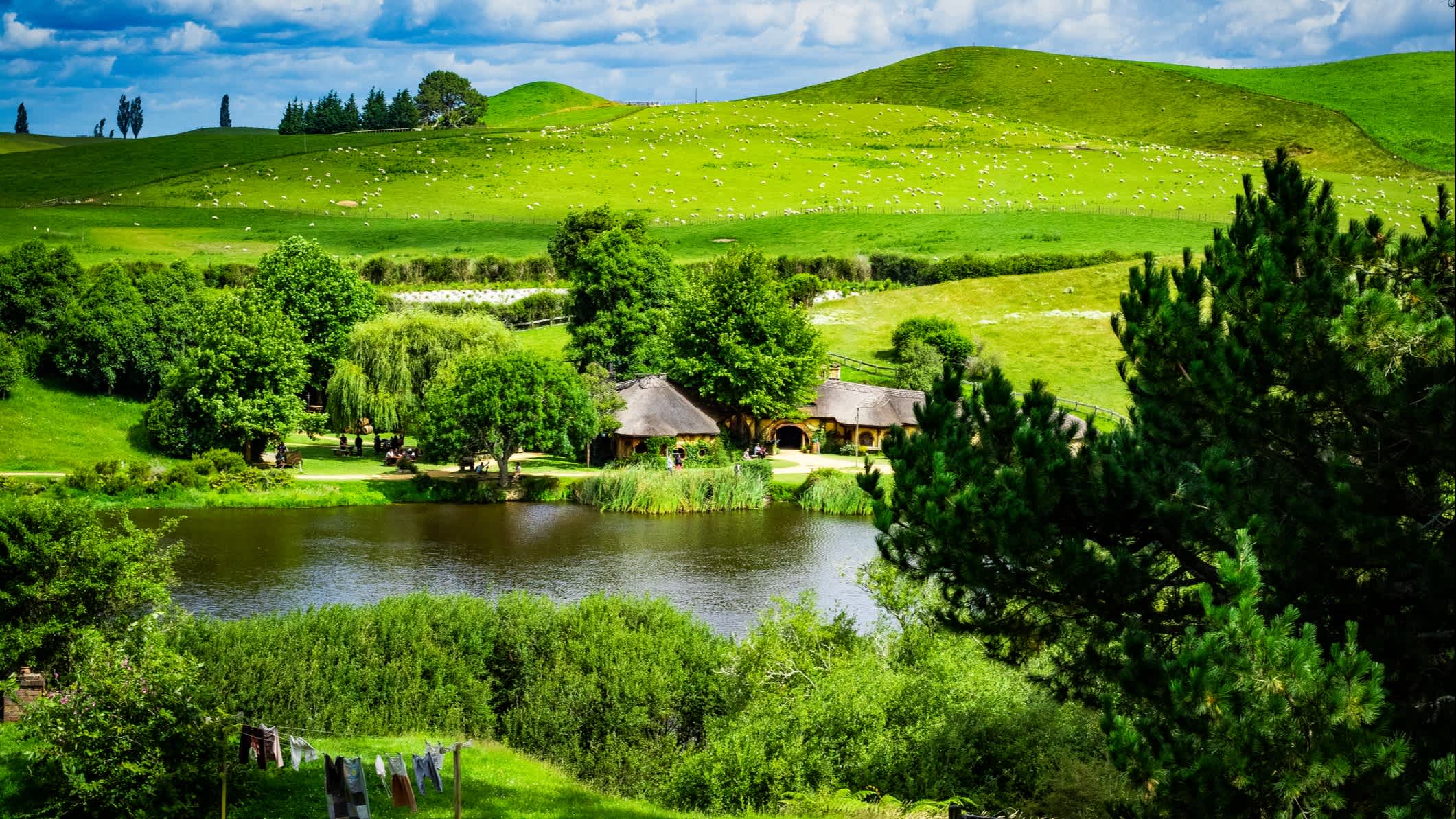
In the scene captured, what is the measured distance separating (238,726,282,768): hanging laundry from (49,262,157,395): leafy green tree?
115ft

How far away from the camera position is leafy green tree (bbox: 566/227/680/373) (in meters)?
54.3

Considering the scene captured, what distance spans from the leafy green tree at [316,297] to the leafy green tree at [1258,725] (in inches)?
1748

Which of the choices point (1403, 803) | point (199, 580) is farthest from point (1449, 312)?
point (199, 580)

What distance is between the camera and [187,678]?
49.9 ft

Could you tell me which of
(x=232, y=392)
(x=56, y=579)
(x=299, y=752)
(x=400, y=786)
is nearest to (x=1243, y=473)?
(x=400, y=786)

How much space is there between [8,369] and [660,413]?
2384 cm

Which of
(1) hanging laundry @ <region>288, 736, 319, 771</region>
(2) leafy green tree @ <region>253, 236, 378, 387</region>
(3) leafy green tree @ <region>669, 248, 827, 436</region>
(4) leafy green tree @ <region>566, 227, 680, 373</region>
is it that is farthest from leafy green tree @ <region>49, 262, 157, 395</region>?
(1) hanging laundry @ <region>288, 736, 319, 771</region>

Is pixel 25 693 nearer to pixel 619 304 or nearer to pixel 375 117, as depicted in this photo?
pixel 619 304

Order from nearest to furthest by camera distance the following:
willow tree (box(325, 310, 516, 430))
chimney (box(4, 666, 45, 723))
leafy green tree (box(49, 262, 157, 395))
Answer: chimney (box(4, 666, 45, 723)) < willow tree (box(325, 310, 516, 430)) < leafy green tree (box(49, 262, 157, 395))

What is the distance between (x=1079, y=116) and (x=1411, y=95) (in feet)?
100

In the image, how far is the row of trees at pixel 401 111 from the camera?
12638 centimetres

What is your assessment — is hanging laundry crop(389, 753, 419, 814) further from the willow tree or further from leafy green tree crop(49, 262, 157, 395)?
leafy green tree crop(49, 262, 157, 395)

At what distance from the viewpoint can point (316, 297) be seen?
166ft

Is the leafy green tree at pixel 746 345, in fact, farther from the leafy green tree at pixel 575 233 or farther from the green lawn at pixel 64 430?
the green lawn at pixel 64 430
